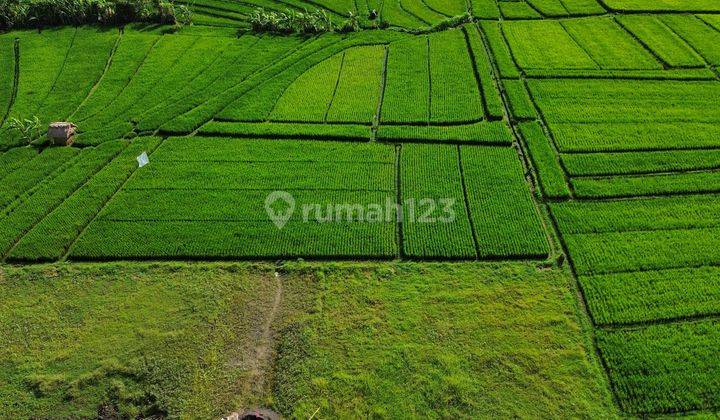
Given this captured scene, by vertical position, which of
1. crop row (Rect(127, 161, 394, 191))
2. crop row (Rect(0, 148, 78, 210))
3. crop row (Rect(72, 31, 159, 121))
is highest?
crop row (Rect(72, 31, 159, 121))

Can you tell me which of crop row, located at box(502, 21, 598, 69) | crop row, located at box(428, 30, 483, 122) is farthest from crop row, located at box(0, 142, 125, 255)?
crop row, located at box(502, 21, 598, 69)

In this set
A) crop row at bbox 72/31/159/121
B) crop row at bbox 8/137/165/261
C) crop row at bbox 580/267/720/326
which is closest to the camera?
crop row at bbox 580/267/720/326

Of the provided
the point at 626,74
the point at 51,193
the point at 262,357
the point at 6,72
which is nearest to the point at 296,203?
the point at 262,357

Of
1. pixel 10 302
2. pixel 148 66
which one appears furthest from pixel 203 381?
pixel 148 66

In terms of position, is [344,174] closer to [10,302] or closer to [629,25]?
[10,302]

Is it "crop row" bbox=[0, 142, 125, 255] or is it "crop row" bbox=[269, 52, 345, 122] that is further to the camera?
"crop row" bbox=[269, 52, 345, 122]

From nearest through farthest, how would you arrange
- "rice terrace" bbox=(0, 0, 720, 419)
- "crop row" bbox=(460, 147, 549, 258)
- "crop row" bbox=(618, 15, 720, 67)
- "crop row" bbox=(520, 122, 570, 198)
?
1. "rice terrace" bbox=(0, 0, 720, 419)
2. "crop row" bbox=(460, 147, 549, 258)
3. "crop row" bbox=(520, 122, 570, 198)
4. "crop row" bbox=(618, 15, 720, 67)

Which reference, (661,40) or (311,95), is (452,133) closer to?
(311,95)

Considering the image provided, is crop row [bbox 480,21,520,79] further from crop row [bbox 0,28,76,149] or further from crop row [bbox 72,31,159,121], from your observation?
crop row [bbox 0,28,76,149]
